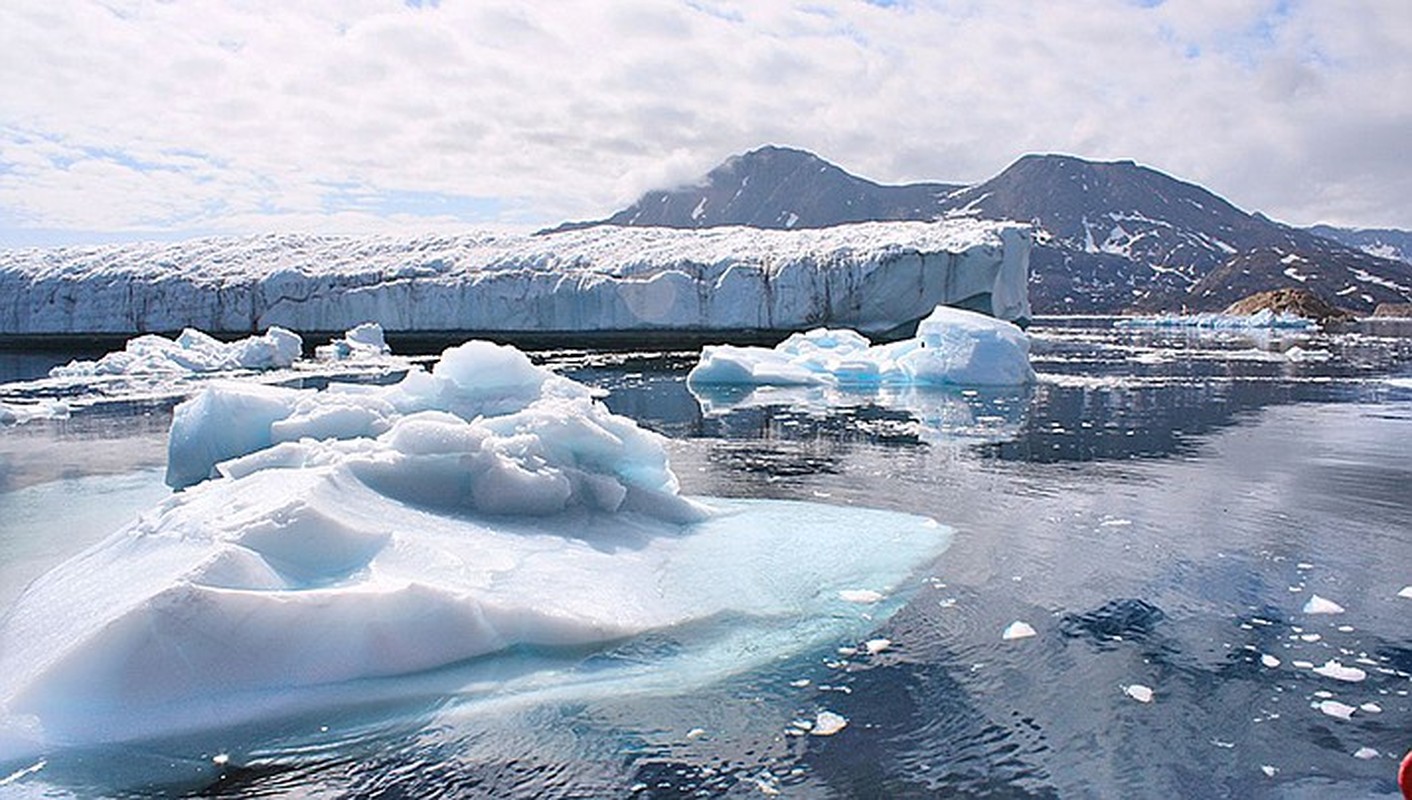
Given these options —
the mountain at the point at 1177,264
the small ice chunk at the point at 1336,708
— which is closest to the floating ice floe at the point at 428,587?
the small ice chunk at the point at 1336,708

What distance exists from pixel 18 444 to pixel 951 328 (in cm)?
1427

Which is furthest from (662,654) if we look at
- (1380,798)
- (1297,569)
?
(1297,569)

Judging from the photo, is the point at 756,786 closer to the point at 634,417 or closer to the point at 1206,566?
the point at 1206,566

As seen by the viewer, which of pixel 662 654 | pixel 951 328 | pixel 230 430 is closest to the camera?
pixel 662 654

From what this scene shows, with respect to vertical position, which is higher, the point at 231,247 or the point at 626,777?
the point at 231,247

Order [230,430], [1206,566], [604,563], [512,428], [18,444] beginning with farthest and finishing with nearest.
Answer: [18,444] → [230,430] → [512,428] → [1206,566] → [604,563]

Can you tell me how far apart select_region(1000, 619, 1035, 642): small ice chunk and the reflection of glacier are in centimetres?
658

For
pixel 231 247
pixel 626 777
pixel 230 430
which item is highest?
pixel 231 247

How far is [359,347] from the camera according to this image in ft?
88.9

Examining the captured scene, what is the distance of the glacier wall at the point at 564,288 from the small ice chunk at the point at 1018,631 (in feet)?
79.4

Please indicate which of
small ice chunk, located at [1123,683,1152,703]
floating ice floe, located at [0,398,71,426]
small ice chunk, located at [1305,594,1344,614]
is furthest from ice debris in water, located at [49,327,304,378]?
small ice chunk, located at [1305,594,1344,614]

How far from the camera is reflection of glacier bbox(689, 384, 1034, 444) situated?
1223 centimetres

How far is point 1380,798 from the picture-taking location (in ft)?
10.4

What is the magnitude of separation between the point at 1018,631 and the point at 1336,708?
4.29 feet
